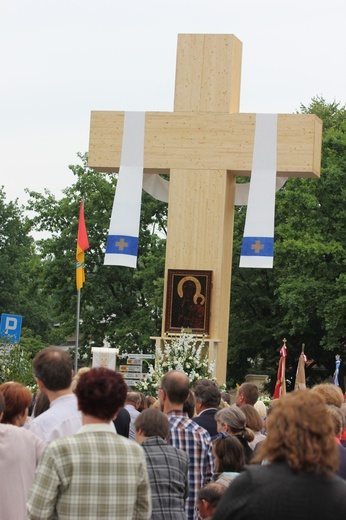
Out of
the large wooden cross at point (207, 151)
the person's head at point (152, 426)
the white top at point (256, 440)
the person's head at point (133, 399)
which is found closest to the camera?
the person's head at point (152, 426)

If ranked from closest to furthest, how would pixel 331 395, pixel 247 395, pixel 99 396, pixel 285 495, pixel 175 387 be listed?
pixel 285 495 < pixel 99 396 < pixel 175 387 < pixel 331 395 < pixel 247 395

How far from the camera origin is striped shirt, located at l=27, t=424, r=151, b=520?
4812mm

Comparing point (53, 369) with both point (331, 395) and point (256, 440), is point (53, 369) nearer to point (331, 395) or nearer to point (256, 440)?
point (331, 395)

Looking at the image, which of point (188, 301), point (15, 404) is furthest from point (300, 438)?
point (188, 301)

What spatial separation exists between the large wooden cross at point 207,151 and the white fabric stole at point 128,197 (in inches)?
5.4

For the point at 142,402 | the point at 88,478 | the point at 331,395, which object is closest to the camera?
the point at 88,478

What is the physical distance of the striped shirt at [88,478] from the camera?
15.8 ft

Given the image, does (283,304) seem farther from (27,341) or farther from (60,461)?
(60,461)

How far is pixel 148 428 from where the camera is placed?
258 inches

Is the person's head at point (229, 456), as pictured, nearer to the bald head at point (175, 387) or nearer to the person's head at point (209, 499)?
the bald head at point (175, 387)

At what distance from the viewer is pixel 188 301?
20516 millimetres

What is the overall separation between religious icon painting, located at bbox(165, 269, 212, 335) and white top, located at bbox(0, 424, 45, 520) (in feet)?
47.3

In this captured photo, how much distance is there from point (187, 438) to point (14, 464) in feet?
5.82

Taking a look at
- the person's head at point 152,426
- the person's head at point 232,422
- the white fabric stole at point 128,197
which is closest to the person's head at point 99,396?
the person's head at point 152,426
